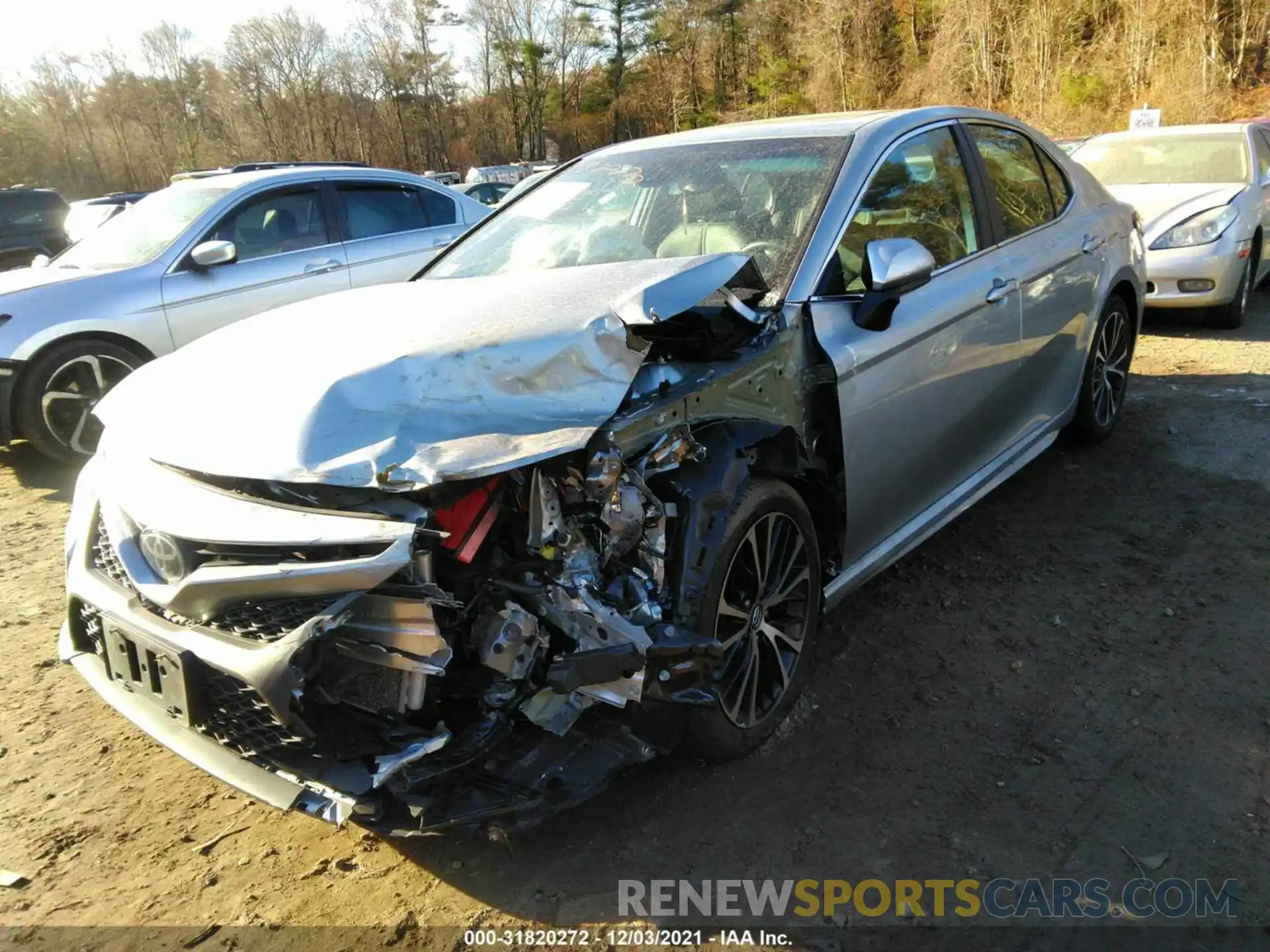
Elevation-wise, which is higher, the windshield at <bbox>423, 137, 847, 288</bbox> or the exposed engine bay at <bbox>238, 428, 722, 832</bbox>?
the windshield at <bbox>423, 137, 847, 288</bbox>

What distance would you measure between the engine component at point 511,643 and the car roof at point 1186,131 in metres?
9.45

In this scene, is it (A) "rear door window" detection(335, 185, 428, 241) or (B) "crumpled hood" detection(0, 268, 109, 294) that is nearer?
(B) "crumpled hood" detection(0, 268, 109, 294)

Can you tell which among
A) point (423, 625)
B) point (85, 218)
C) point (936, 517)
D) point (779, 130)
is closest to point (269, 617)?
point (423, 625)

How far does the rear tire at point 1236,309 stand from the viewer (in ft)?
25.9

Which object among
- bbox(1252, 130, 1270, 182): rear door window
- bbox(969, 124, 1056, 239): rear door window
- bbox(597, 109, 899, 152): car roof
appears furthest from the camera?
bbox(1252, 130, 1270, 182): rear door window

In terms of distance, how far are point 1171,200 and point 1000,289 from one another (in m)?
5.90

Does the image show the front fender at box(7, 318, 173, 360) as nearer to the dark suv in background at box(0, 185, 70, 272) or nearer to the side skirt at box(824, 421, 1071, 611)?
the side skirt at box(824, 421, 1071, 611)

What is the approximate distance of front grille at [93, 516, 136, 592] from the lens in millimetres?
2439

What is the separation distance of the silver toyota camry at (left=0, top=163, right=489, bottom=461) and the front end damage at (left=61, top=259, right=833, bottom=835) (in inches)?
161

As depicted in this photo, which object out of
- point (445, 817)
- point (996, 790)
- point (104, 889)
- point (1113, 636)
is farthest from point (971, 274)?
point (104, 889)

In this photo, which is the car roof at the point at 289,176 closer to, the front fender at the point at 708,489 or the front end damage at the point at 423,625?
the front end damage at the point at 423,625

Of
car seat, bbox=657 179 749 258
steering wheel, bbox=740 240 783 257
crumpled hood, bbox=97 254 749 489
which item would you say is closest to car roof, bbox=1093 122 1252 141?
car seat, bbox=657 179 749 258

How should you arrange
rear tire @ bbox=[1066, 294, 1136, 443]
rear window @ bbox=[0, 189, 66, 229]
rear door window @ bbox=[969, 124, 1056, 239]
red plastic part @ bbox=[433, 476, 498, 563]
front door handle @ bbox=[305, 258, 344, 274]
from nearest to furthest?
red plastic part @ bbox=[433, 476, 498, 563]
rear door window @ bbox=[969, 124, 1056, 239]
rear tire @ bbox=[1066, 294, 1136, 443]
front door handle @ bbox=[305, 258, 344, 274]
rear window @ bbox=[0, 189, 66, 229]

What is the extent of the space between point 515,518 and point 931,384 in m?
1.84
